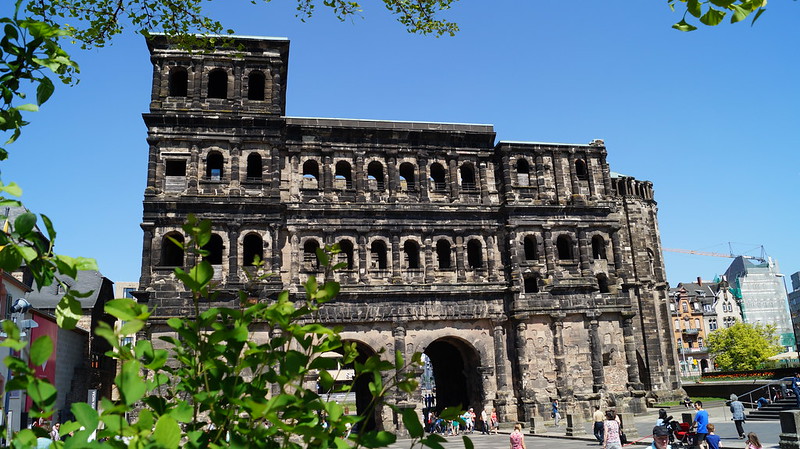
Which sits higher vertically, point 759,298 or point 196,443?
point 759,298

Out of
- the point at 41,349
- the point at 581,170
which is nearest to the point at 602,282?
the point at 581,170

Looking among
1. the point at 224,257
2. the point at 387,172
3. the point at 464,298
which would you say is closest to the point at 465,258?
the point at 464,298

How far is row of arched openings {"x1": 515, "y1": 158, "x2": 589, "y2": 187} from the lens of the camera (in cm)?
3209

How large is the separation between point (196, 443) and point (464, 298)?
1076 inches

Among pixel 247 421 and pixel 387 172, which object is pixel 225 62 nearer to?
pixel 387 172

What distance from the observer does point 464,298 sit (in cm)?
2973

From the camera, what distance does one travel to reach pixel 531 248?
3194 centimetres

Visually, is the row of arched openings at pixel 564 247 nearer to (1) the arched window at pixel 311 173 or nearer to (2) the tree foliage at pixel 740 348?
(1) the arched window at pixel 311 173

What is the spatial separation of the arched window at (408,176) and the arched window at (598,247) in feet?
33.9

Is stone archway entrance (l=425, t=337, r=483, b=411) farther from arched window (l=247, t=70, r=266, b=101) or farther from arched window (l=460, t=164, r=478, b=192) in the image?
arched window (l=247, t=70, r=266, b=101)

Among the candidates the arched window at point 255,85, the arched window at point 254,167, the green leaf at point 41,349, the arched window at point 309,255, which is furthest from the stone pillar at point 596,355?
the green leaf at point 41,349

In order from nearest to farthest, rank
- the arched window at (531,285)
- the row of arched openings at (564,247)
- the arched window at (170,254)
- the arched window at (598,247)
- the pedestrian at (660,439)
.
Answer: the pedestrian at (660,439)
the arched window at (170,254)
the arched window at (531,285)
the row of arched openings at (564,247)
the arched window at (598,247)

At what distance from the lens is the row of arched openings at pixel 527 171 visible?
3209cm

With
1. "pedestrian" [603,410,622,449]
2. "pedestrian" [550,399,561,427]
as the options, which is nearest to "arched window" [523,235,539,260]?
"pedestrian" [550,399,561,427]
